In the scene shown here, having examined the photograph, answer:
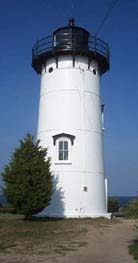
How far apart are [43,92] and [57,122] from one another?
8.28 ft

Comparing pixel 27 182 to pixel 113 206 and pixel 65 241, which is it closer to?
pixel 65 241

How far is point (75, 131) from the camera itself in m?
23.2

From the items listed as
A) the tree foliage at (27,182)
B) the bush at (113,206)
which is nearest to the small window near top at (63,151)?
the tree foliage at (27,182)

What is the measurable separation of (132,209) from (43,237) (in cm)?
383

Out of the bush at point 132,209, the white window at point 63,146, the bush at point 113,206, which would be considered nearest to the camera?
the bush at point 132,209

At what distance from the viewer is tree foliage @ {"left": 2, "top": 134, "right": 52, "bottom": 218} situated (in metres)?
19.2

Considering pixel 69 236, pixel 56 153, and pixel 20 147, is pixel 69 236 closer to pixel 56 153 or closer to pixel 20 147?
pixel 20 147

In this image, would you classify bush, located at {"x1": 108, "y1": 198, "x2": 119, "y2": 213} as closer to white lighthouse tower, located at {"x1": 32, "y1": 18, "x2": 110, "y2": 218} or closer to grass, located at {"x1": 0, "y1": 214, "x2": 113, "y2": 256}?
white lighthouse tower, located at {"x1": 32, "y1": 18, "x2": 110, "y2": 218}

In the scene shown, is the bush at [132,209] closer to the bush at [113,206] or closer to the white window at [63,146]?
the white window at [63,146]

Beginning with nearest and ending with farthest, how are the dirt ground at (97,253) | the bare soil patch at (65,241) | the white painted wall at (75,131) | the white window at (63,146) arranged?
1. the dirt ground at (97,253)
2. the bare soil patch at (65,241)
3. the white painted wall at (75,131)
4. the white window at (63,146)

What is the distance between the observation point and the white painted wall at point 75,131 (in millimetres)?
22484

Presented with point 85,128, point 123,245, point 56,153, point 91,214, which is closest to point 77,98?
point 85,128

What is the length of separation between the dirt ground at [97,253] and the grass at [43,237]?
361mm

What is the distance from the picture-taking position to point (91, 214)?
22531 mm
